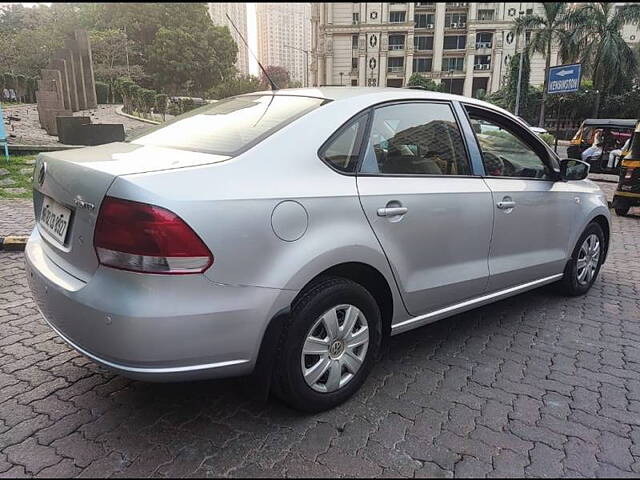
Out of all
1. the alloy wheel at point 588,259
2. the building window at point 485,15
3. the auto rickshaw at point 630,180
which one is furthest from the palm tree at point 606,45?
the alloy wheel at point 588,259

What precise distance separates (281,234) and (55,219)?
1140 mm

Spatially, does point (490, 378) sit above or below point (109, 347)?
below

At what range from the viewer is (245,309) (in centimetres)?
212

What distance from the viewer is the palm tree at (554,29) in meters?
34.8

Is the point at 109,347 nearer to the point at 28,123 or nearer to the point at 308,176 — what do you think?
the point at 308,176

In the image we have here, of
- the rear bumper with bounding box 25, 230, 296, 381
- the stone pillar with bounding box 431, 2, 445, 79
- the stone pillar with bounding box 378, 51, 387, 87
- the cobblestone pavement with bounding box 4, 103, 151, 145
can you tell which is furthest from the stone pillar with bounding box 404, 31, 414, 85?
the rear bumper with bounding box 25, 230, 296, 381

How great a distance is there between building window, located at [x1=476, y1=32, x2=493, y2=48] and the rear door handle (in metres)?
74.9

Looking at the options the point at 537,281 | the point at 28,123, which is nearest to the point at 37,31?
the point at 28,123

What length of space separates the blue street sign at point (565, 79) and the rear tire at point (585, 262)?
10.9 meters

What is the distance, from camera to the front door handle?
10.8ft

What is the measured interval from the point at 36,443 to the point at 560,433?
8.06 feet

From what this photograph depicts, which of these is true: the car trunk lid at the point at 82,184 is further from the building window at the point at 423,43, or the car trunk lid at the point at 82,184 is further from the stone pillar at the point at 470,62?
the building window at the point at 423,43

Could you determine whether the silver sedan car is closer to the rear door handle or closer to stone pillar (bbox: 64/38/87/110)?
the rear door handle

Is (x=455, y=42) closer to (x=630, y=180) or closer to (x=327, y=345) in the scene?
(x=630, y=180)
